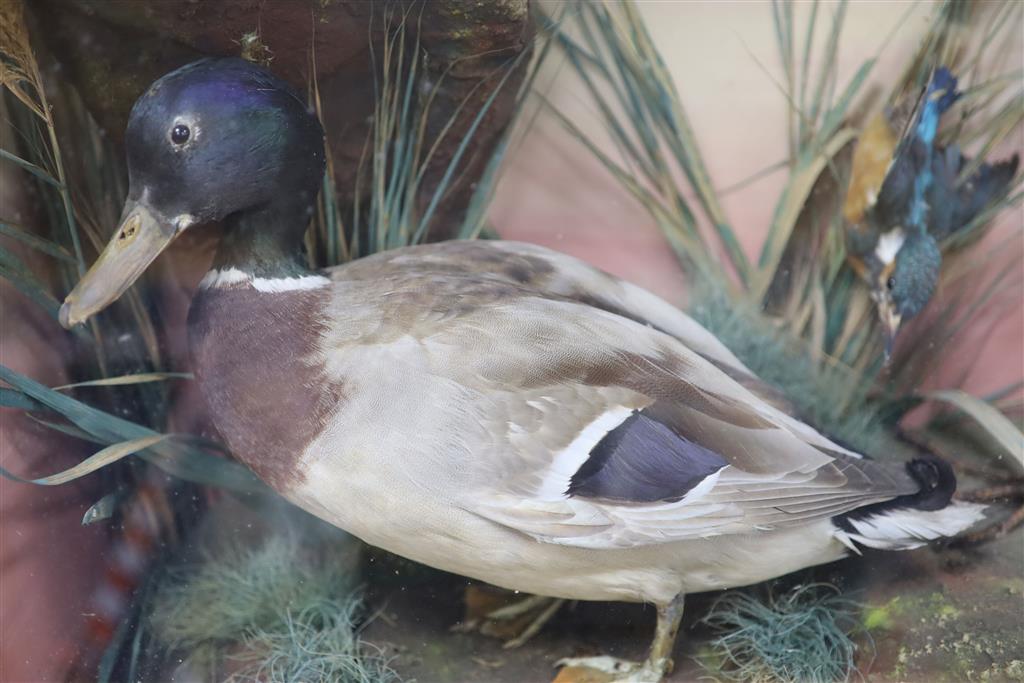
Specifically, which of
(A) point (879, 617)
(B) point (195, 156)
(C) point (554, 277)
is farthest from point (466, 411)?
(A) point (879, 617)

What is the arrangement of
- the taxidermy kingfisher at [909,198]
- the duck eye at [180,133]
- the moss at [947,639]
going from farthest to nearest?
the taxidermy kingfisher at [909,198]
the moss at [947,639]
the duck eye at [180,133]

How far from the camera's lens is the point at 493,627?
4.29 feet

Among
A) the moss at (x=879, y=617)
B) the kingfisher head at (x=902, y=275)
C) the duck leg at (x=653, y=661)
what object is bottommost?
the duck leg at (x=653, y=661)

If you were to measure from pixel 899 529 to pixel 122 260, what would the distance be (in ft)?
3.46

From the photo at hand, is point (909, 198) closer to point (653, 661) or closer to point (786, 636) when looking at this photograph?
point (786, 636)

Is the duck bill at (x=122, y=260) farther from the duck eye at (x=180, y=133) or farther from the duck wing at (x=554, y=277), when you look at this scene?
the duck wing at (x=554, y=277)

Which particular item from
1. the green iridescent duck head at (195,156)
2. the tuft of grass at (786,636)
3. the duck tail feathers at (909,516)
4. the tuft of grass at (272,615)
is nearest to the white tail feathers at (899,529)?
the duck tail feathers at (909,516)

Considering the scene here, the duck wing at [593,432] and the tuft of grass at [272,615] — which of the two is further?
the tuft of grass at [272,615]

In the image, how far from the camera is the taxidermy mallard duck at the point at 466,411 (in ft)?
3.55

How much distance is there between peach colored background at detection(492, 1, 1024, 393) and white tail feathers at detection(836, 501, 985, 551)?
21 cm

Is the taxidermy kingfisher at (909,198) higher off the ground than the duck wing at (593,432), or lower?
higher

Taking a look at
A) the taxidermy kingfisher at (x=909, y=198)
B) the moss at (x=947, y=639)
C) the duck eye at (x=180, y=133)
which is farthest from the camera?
the taxidermy kingfisher at (x=909, y=198)

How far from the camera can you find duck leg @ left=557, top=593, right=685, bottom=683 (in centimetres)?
123

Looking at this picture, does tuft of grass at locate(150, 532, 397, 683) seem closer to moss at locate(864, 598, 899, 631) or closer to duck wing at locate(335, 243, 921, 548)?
duck wing at locate(335, 243, 921, 548)
